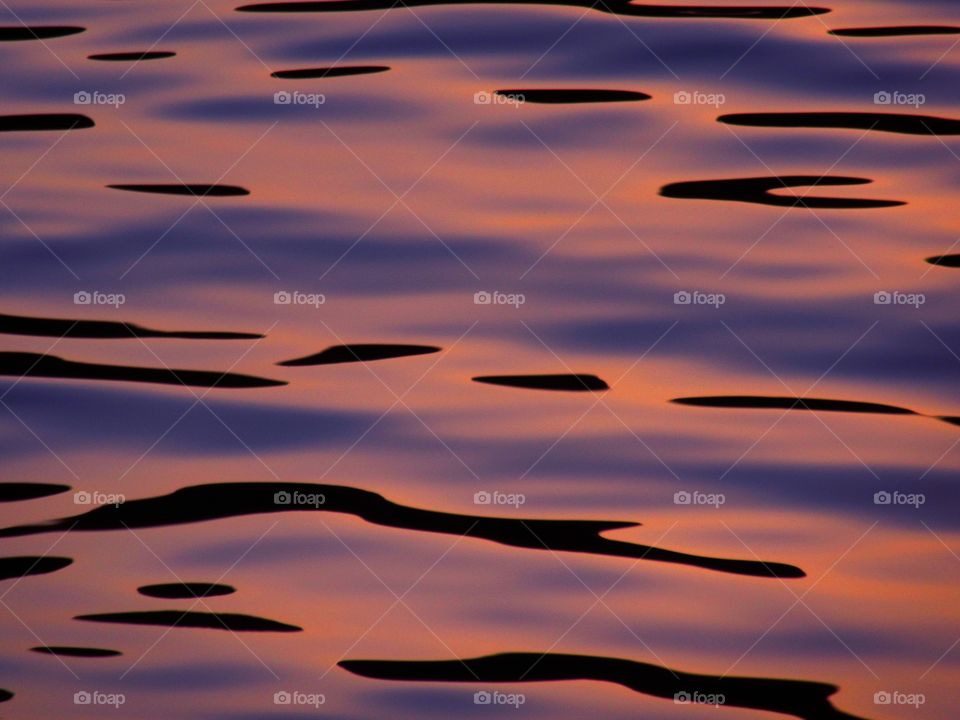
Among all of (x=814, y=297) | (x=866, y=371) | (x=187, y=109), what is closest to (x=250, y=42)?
(x=187, y=109)

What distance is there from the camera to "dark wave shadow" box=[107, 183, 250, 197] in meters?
2.18

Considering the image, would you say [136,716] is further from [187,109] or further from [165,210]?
[187,109]

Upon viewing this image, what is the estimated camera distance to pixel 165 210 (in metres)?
2.17

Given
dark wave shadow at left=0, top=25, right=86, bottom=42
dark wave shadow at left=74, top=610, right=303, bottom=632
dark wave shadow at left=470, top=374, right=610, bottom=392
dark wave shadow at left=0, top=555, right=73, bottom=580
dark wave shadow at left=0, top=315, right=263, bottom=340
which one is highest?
dark wave shadow at left=0, top=25, right=86, bottom=42

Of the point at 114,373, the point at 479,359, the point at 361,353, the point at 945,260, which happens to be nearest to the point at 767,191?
the point at 945,260

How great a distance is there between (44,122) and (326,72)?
60 cm

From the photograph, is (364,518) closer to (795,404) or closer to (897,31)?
(795,404)

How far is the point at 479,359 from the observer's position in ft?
6.84

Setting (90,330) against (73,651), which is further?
(90,330)

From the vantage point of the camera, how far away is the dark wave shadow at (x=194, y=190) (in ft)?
7.16

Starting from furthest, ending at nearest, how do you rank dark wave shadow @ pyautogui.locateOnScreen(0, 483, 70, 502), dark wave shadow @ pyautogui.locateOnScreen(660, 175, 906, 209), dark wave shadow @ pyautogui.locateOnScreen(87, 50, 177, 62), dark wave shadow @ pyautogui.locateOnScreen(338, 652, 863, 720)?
dark wave shadow @ pyautogui.locateOnScreen(87, 50, 177, 62) → dark wave shadow @ pyautogui.locateOnScreen(660, 175, 906, 209) → dark wave shadow @ pyautogui.locateOnScreen(0, 483, 70, 502) → dark wave shadow @ pyautogui.locateOnScreen(338, 652, 863, 720)

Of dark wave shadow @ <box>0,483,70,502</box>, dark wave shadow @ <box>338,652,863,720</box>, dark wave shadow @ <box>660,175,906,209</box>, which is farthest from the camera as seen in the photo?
dark wave shadow @ <box>660,175,906,209</box>

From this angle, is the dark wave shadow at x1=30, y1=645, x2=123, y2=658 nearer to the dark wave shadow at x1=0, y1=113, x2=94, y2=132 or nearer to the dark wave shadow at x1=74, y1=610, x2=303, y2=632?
the dark wave shadow at x1=74, y1=610, x2=303, y2=632

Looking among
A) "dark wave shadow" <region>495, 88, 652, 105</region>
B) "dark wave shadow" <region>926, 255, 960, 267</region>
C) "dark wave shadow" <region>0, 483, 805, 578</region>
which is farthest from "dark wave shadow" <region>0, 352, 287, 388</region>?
"dark wave shadow" <region>926, 255, 960, 267</region>
